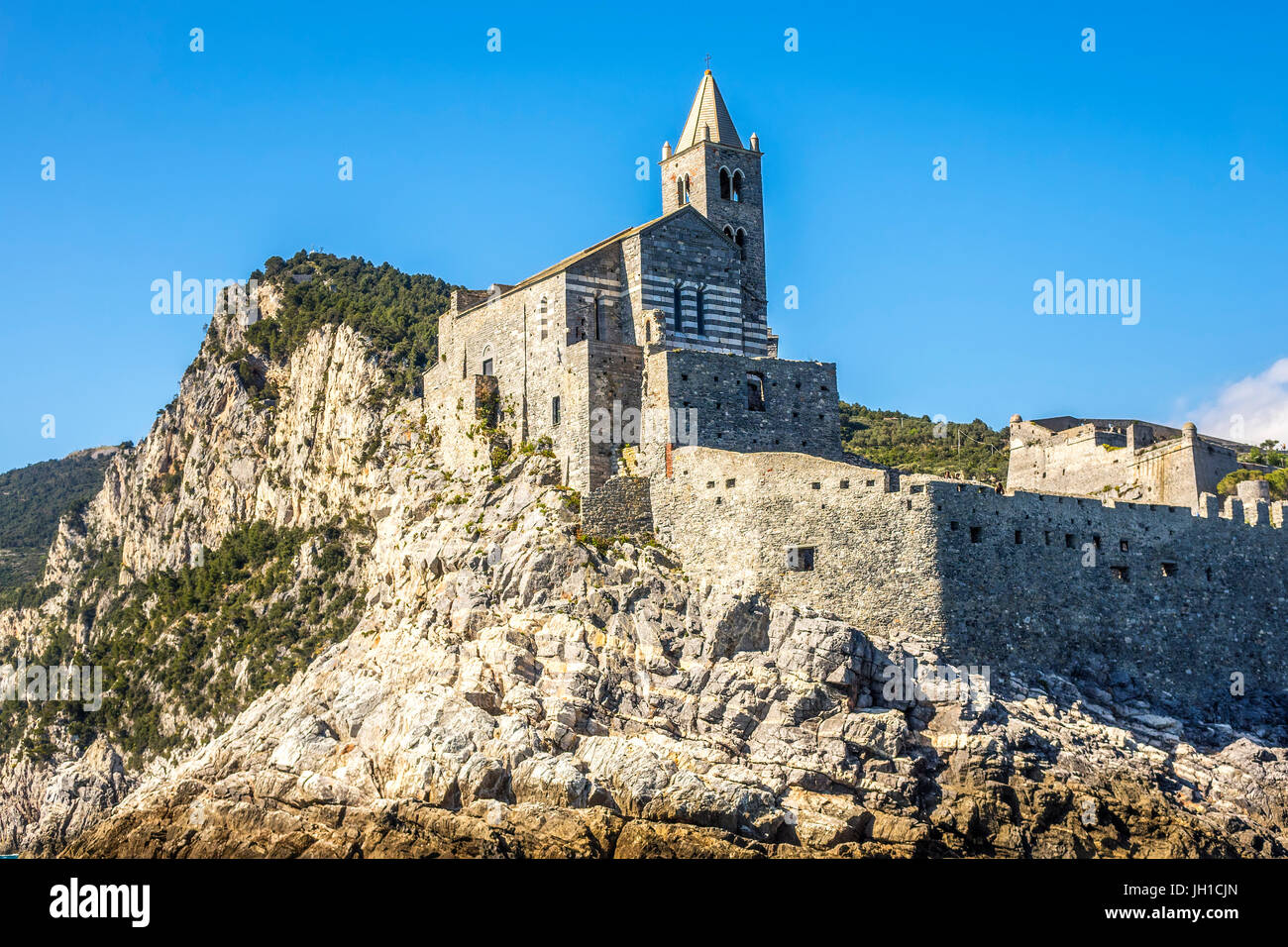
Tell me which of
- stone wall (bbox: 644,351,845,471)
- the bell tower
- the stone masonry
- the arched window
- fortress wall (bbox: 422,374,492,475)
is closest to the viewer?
the stone masonry

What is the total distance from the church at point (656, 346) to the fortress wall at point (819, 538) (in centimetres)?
266

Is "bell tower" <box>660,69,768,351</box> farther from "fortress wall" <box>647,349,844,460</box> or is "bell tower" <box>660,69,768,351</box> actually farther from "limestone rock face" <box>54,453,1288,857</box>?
"limestone rock face" <box>54,453,1288,857</box>

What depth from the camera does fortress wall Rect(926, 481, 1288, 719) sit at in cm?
4100

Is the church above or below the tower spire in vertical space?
below

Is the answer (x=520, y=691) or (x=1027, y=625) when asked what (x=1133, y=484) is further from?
(x=520, y=691)

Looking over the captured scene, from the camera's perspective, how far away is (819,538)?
41.2 metres

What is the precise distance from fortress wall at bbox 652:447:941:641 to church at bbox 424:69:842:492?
2.66m

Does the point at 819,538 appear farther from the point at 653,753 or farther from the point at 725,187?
the point at 725,187

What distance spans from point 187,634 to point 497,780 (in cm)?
3427

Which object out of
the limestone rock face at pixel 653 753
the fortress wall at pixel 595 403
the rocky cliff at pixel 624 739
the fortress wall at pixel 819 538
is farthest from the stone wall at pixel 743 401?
the limestone rock face at pixel 653 753

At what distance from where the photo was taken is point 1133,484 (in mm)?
52156

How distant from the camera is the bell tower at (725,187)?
49.7 meters

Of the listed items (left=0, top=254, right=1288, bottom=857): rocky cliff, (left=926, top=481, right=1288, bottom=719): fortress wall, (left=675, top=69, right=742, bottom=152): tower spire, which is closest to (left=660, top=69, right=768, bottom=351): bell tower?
(left=675, top=69, right=742, bottom=152): tower spire

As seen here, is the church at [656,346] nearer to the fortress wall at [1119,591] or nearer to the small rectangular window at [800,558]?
the small rectangular window at [800,558]
